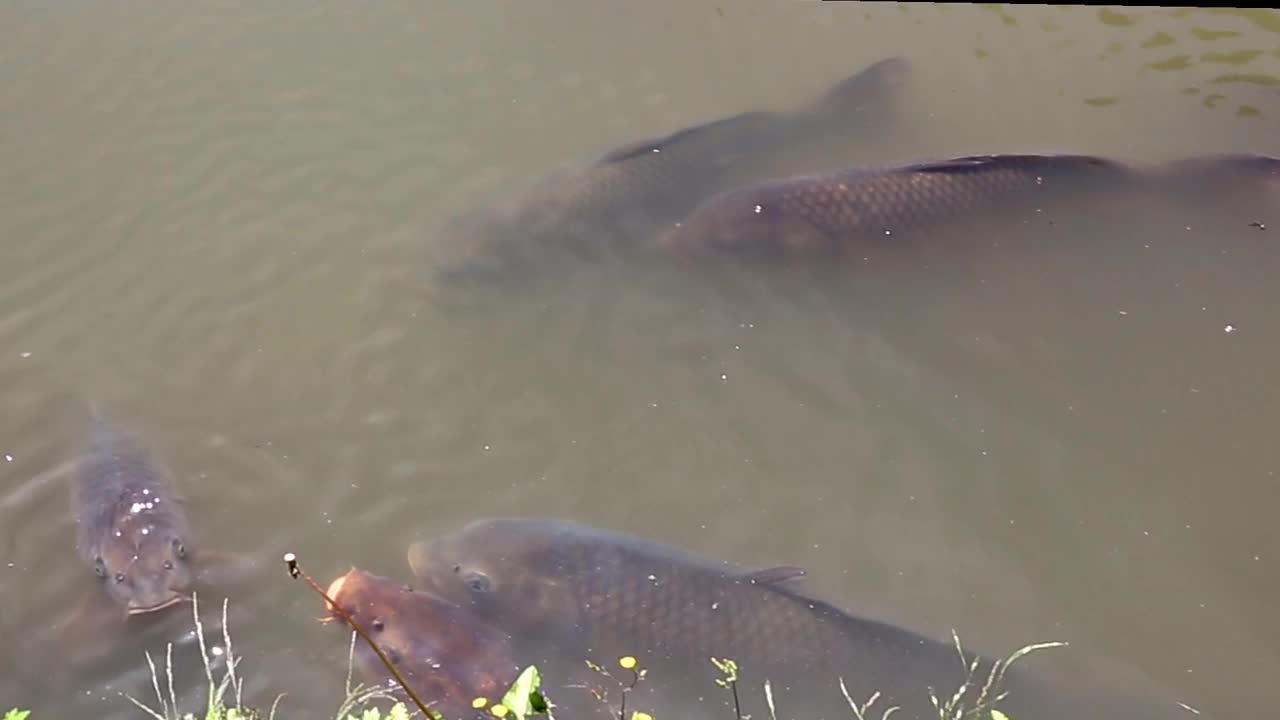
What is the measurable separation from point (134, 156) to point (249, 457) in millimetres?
2128

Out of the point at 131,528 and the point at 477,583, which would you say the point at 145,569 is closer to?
the point at 131,528

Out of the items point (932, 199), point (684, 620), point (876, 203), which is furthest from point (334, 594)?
point (932, 199)

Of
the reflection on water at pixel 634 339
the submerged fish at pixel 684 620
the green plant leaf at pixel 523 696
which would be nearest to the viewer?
the green plant leaf at pixel 523 696

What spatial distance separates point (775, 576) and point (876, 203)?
2.07 meters

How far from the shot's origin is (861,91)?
575 centimetres

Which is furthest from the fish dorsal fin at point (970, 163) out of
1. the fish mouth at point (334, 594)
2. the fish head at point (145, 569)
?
the fish head at point (145, 569)

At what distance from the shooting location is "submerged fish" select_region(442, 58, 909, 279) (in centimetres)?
507

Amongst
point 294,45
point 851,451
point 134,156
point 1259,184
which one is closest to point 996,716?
point 851,451

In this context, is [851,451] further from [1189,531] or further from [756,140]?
[756,140]

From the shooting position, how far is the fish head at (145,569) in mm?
3551

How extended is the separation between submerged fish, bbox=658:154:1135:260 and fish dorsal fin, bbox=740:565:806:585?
178 cm

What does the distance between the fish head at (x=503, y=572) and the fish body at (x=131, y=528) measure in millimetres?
758

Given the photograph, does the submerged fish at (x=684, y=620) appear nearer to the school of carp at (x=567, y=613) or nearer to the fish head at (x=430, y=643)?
the school of carp at (x=567, y=613)

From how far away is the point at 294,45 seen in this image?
20.2 ft
